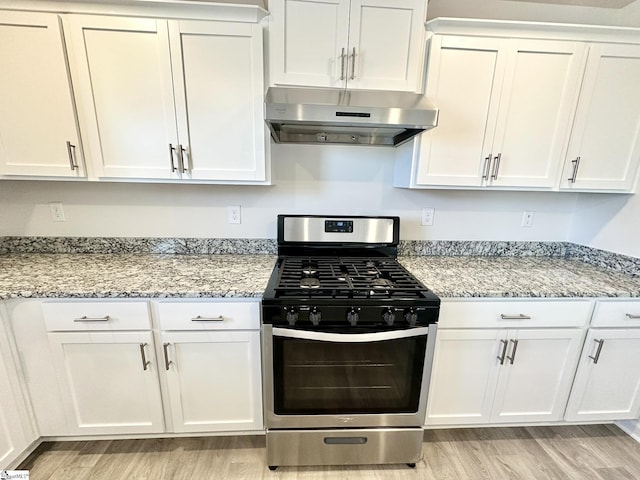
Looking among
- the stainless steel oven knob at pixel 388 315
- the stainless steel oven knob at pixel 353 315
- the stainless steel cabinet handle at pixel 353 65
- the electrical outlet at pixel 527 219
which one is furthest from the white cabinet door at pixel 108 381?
the electrical outlet at pixel 527 219

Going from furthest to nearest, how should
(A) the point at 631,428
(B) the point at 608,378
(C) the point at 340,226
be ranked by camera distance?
(C) the point at 340,226 < (A) the point at 631,428 < (B) the point at 608,378

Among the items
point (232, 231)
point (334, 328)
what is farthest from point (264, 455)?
point (232, 231)

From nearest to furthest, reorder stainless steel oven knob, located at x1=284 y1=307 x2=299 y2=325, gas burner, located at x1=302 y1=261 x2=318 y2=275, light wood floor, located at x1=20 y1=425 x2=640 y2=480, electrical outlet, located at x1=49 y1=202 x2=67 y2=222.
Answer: stainless steel oven knob, located at x1=284 y1=307 x2=299 y2=325, light wood floor, located at x1=20 y1=425 x2=640 y2=480, gas burner, located at x1=302 y1=261 x2=318 y2=275, electrical outlet, located at x1=49 y1=202 x2=67 y2=222

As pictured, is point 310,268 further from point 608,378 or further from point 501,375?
point 608,378

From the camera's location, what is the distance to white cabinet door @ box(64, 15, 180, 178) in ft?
4.32

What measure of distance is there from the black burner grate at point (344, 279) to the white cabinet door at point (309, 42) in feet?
3.17

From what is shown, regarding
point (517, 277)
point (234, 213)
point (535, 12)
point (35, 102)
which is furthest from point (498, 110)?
point (35, 102)

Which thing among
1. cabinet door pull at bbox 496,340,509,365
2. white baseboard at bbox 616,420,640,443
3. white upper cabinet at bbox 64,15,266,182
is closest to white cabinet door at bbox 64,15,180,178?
white upper cabinet at bbox 64,15,266,182

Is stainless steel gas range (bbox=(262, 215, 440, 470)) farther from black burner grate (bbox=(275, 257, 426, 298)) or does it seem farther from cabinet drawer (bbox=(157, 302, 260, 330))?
cabinet drawer (bbox=(157, 302, 260, 330))

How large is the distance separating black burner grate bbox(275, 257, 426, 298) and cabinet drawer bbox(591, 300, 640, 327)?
0.95 m

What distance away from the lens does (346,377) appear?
1296 millimetres

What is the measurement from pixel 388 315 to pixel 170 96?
151 cm

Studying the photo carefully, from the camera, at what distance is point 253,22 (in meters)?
1.33

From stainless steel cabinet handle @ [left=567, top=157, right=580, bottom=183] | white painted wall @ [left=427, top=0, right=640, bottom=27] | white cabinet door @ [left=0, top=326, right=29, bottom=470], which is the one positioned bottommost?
white cabinet door @ [left=0, top=326, right=29, bottom=470]
